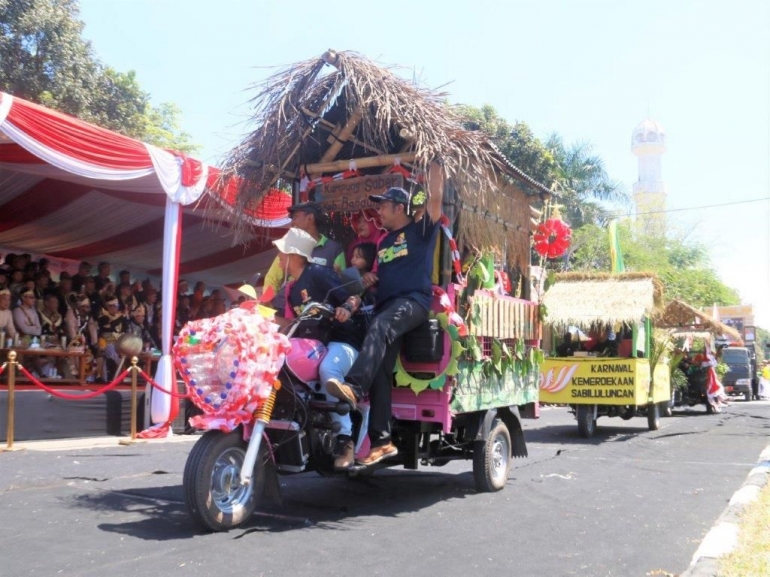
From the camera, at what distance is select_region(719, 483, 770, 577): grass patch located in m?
3.89

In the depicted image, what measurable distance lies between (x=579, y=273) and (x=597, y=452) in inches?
177

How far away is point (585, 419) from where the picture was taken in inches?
469

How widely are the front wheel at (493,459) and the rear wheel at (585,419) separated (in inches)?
219

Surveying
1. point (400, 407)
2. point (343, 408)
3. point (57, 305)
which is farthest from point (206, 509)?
point (57, 305)

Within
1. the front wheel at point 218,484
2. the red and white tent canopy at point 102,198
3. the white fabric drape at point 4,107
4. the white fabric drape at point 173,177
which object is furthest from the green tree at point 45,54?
the front wheel at point 218,484

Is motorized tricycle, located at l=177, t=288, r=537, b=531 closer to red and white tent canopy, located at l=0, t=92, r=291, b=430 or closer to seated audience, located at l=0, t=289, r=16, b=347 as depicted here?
red and white tent canopy, located at l=0, t=92, r=291, b=430

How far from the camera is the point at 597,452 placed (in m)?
9.91

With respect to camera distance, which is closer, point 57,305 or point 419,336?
point 419,336

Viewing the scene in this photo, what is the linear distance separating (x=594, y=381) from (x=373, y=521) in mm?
7537

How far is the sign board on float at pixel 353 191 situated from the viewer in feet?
21.1

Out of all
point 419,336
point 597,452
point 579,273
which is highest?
point 579,273

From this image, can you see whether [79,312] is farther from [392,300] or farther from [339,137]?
[392,300]

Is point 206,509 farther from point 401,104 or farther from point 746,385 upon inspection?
point 746,385

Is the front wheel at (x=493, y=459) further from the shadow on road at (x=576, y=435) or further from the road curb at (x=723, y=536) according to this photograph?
the shadow on road at (x=576, y=435)
